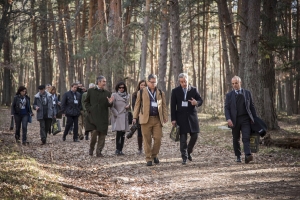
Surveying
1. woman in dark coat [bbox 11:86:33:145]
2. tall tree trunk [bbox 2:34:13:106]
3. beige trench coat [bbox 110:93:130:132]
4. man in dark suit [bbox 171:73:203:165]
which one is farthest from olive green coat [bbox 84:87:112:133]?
tall tree trunk [bbox 2:34:13:106]

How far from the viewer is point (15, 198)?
19.3ft

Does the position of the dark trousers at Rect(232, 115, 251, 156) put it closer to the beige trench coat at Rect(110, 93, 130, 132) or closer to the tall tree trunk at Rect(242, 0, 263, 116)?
the beige trench coat at Rect(110, 93, 130, 132)

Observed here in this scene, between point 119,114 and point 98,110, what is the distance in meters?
0.70

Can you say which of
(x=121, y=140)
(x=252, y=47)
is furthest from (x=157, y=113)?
(x=252, y=47)

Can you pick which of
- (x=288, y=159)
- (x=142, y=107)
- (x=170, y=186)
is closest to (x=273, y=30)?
(x=288, y=159)

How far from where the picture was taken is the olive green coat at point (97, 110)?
1153 cm

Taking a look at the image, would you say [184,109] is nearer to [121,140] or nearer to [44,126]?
[121,140]

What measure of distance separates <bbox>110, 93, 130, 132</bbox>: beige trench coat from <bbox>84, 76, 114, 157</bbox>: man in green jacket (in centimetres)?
33

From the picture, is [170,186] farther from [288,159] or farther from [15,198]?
[288,159]

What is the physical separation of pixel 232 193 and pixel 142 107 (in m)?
3.79

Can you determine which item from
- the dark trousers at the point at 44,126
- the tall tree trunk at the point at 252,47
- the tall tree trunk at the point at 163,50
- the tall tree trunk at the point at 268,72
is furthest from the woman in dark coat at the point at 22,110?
the tall tree trunk at the point at 268,72

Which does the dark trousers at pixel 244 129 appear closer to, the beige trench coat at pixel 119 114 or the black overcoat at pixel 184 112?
the black overcoat at pixel 184 112

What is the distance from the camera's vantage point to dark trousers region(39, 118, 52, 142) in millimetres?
14441

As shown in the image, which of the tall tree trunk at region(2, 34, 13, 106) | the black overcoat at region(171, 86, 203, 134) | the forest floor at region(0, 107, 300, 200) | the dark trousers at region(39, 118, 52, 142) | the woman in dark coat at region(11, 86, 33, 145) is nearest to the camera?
the forest floor at region(0, 107, 300, 200)
